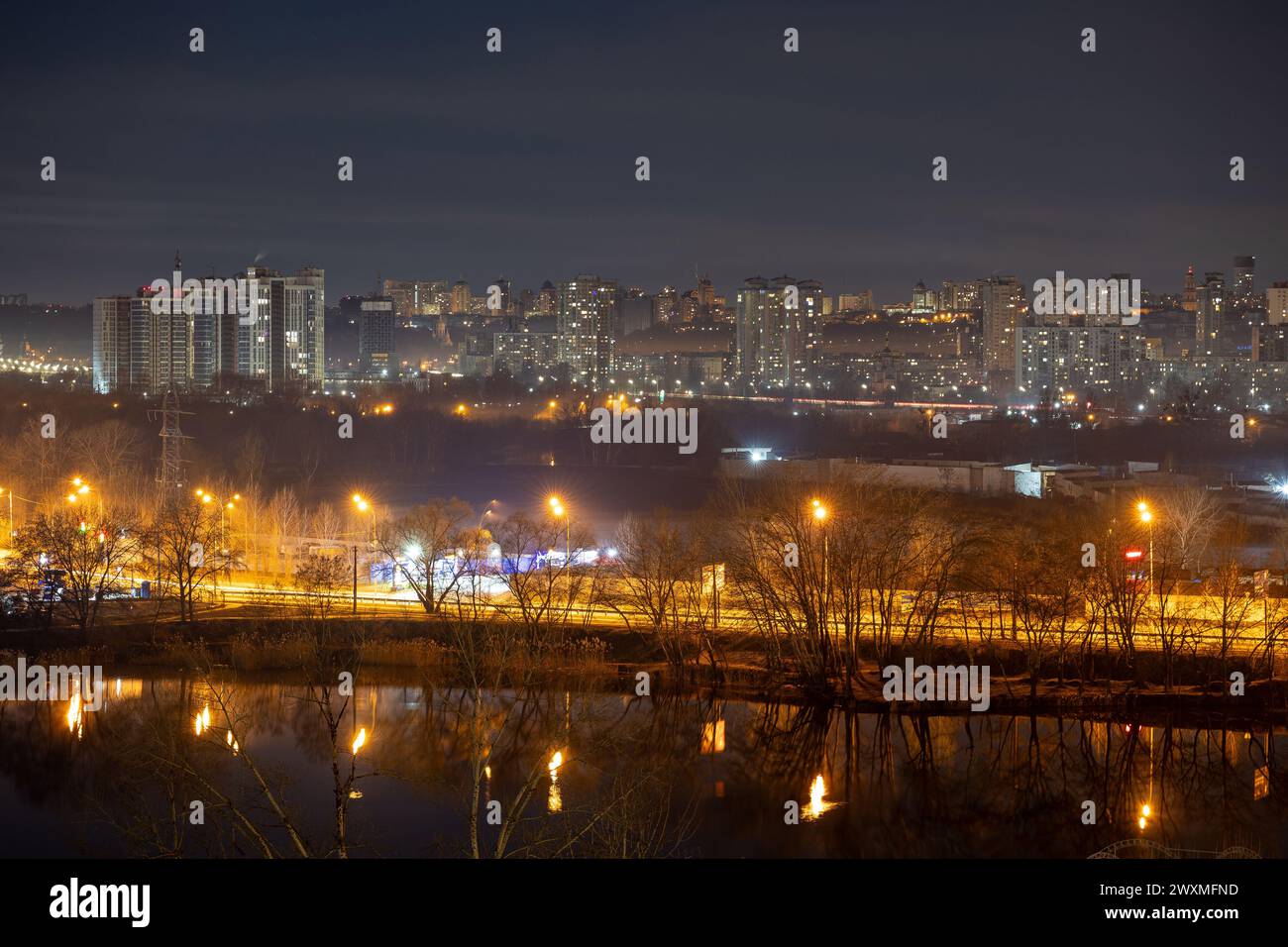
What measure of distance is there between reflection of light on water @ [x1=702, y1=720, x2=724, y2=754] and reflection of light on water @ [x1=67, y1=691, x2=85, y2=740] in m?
5.01

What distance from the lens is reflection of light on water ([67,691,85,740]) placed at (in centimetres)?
1002

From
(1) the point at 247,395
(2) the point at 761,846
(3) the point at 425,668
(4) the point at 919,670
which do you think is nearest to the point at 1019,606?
(4) the point at 919,670

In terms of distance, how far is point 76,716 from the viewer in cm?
1045

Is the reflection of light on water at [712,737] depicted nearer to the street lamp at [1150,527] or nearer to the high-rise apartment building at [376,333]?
the street lamp at [1150,527]

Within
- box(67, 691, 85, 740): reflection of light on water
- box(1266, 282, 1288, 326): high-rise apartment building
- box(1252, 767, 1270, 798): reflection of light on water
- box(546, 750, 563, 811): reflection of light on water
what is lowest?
box(1252, 767, 1270, 798): reflection of light on water

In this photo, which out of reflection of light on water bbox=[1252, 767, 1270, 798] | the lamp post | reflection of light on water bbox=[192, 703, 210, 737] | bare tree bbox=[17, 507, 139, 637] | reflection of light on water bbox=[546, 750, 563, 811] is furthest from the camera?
bare tree bbox=[17, 507, 139, 637]

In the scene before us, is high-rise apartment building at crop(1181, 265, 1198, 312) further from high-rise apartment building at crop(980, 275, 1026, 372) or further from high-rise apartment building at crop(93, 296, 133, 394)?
high-rise apartment building at crop(93, 296, 133, 394)

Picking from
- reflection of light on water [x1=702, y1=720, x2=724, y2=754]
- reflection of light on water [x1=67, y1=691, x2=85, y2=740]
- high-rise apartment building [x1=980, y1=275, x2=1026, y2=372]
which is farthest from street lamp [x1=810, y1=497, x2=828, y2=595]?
high-rise apartment building [x1=980, y1=275, x2=1026, y2=372]

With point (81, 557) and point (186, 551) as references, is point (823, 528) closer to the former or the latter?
point (186, 551)

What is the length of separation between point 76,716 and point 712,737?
539 centimetres

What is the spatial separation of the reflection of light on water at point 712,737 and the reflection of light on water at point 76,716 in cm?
501

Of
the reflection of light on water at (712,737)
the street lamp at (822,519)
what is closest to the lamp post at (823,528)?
the street lamp at (822,519)

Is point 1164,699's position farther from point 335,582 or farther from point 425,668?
point 335,582

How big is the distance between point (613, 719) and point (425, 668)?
229 cm
